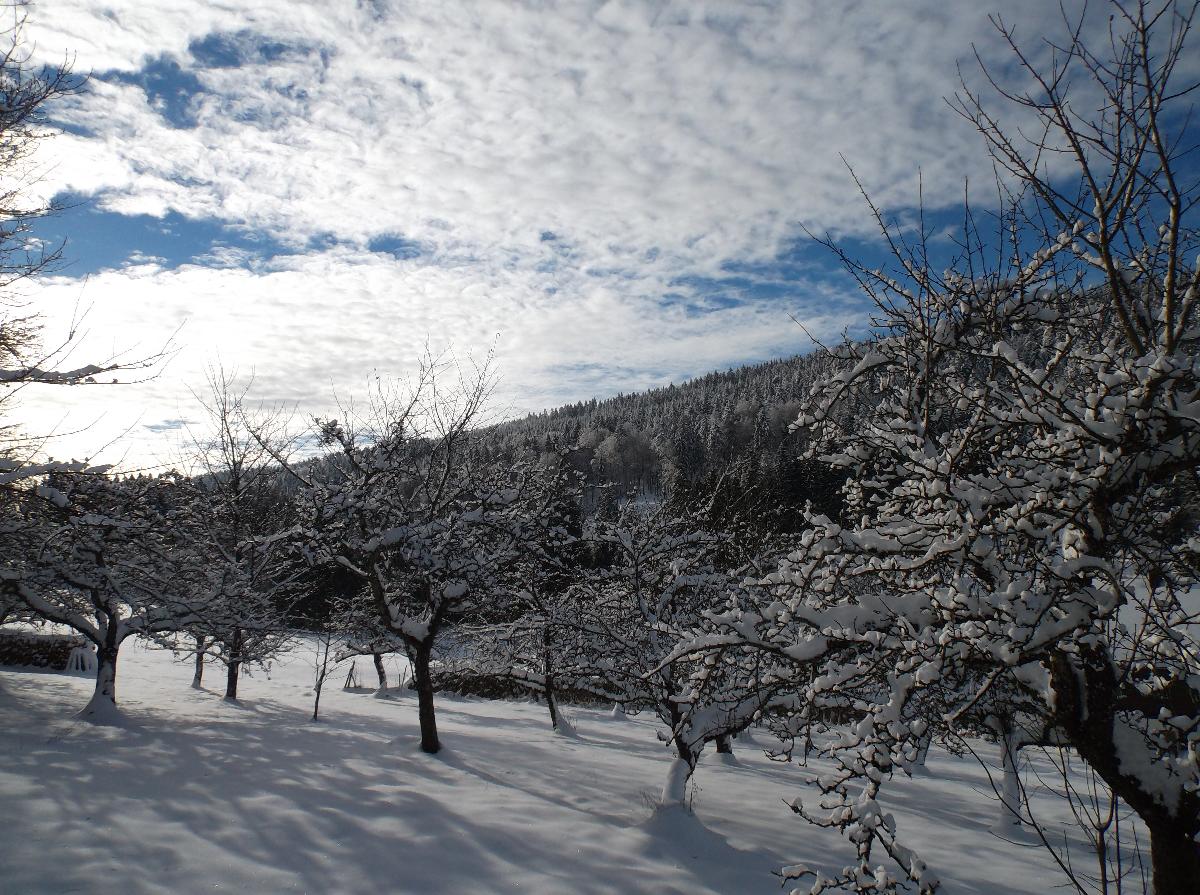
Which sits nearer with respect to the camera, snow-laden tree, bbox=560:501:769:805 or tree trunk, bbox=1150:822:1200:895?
tree trunk, bbox=1150:822:1200:895

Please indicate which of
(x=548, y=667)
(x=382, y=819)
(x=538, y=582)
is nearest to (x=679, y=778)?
(x=382, y=819)

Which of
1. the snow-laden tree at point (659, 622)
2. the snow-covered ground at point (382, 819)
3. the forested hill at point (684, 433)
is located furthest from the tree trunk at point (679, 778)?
the forested hill at point (684, 433)

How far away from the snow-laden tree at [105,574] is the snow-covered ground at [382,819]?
A: 65.9 inches

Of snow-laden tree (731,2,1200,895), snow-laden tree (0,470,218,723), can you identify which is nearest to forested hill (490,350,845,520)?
snow-laden tree (0,470,218,723)

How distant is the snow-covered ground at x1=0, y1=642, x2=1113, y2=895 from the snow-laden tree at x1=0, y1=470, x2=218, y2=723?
167 centimetres

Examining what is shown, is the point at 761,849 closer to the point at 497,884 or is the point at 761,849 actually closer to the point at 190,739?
the point at 497,884

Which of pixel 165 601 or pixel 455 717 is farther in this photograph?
pixel 455 717

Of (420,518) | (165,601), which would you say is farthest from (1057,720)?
(165,601)

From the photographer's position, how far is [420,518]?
420 inches

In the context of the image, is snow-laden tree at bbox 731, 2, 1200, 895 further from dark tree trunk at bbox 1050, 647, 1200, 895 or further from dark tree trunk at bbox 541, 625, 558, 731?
dark tree trunk at bbox 541, 625, 558, 731

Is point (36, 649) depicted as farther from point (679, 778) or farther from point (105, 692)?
point (679, 778)

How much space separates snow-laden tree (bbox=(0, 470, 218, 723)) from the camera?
9.54 meters

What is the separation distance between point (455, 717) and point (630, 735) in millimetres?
5314

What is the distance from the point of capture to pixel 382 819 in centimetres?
691
